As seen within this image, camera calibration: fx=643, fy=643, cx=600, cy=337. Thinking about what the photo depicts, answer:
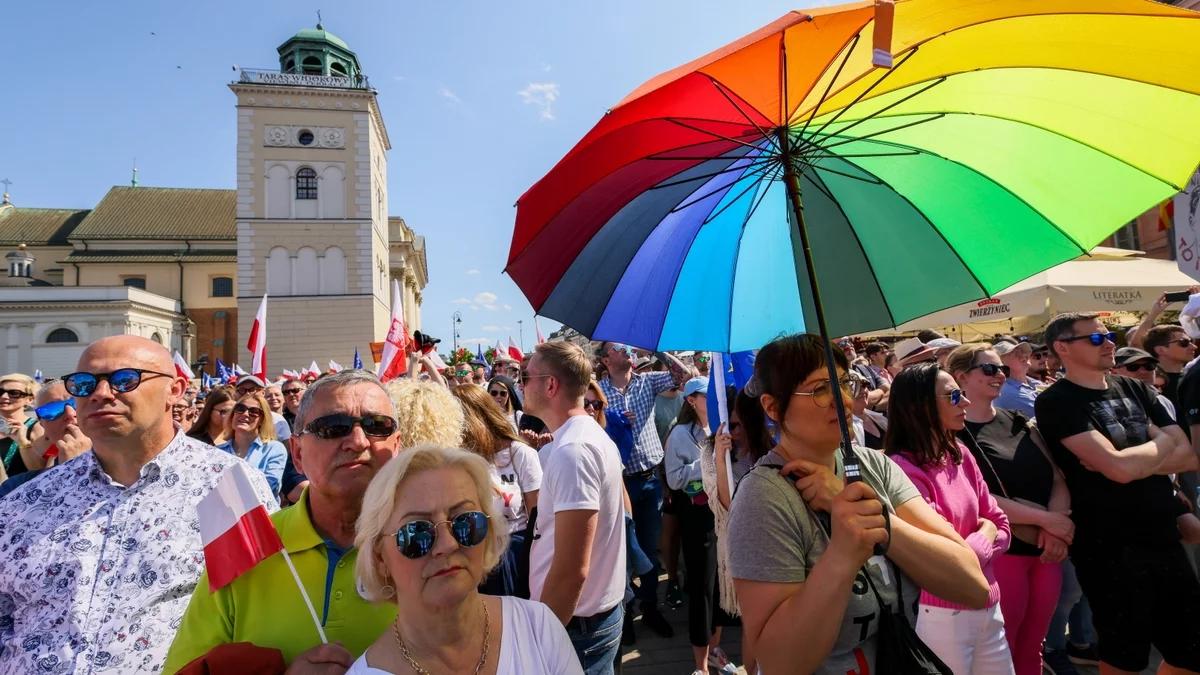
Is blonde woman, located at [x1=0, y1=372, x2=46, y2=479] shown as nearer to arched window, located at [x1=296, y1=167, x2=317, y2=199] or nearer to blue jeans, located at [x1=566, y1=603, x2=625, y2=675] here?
blue jeans, located at [x1=566, y1=603, x2=625, y2=675]

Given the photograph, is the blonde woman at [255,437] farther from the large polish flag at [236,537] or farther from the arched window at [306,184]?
the arched window at [306,184]

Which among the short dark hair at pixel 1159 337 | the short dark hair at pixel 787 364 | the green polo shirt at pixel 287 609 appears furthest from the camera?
the short dark hair at pixel 1159 337

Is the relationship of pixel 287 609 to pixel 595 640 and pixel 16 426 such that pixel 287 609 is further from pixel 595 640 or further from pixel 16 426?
pixel 16 426

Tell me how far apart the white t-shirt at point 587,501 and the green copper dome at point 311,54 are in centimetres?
4841

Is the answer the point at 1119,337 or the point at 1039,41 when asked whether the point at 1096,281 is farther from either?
the point at 1039,41

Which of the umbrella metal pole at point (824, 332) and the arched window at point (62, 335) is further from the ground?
the arched window at point (62, 335)

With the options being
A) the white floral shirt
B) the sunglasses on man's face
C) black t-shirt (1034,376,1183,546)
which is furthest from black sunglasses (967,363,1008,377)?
the sunglasses on man's face

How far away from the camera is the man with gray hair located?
1828 millimetres

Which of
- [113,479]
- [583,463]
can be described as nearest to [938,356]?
[583,463]

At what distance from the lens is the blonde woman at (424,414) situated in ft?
9.17

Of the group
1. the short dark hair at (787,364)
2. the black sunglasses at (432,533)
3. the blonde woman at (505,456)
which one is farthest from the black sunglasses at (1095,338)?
the black sunglasses at (432,533)

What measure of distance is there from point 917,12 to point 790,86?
0.32 m

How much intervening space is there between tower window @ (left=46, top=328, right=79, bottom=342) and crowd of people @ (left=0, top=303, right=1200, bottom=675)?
50804 mm

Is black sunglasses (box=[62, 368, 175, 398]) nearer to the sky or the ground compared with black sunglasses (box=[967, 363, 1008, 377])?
nearer to the sky
